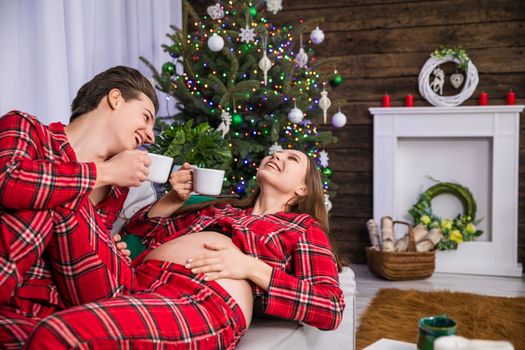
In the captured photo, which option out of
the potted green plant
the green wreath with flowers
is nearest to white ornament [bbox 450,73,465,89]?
the green wreath with flowers

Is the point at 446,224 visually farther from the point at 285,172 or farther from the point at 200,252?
the point at 200,252

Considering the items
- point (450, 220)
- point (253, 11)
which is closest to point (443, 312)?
point (450, 220)

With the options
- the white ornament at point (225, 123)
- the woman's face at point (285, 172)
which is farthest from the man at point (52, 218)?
the white ornament at point (225, 123)

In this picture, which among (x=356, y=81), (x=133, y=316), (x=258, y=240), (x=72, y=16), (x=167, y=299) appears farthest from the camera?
(x=356, y=81)

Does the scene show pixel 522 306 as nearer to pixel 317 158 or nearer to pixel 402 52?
pixel 317 158

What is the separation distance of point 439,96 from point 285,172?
2.96m

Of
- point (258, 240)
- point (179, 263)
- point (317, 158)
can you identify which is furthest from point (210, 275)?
point (317, 158)

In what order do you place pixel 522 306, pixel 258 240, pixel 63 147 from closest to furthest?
pixel 63 147, pixel 258 240, pixel 522 306

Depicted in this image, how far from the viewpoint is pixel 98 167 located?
135 centimetres

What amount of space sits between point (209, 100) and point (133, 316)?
94.6 inches

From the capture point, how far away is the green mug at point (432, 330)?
3.53 ft

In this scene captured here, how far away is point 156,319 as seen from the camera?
4.12 feet

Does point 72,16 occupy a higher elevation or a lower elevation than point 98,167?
higher

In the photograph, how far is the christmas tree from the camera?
129 inches
